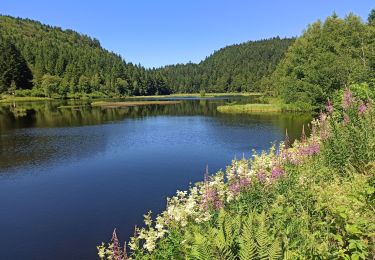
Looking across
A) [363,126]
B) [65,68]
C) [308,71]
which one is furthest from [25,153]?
[65,68]

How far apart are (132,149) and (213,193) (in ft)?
74.4

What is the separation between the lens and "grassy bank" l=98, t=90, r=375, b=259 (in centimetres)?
493

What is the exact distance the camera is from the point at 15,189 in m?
19.5

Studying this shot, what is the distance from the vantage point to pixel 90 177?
2191 centimetres

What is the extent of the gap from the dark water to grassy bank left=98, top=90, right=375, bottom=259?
17.4 feet

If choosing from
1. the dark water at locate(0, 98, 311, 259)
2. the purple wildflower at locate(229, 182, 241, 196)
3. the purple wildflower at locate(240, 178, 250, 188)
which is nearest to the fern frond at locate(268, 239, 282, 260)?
the purple wildflower at locate(229, 182, 241, 196)

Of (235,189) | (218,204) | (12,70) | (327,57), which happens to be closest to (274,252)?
(218,204)

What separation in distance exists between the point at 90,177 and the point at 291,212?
17.3m

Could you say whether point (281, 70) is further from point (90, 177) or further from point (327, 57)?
point (90, 177)

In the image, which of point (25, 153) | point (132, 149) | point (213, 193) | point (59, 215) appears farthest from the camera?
point (132, 149)

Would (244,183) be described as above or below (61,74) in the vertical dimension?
below

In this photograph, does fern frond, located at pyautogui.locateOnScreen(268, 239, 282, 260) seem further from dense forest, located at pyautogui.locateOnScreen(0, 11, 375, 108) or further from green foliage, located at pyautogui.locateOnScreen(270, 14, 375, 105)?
green foliage, located at pyautogui.locateOnScreen(270, 14, 375, 105)

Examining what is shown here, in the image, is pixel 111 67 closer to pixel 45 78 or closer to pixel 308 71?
pixel 45 78

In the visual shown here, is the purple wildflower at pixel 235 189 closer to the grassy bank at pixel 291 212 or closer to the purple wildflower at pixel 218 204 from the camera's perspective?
the grassy bank at pixel 291 212
